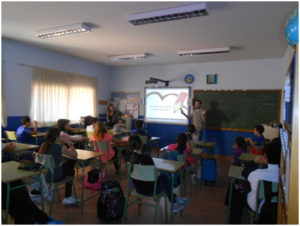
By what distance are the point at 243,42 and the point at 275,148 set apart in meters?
2.67

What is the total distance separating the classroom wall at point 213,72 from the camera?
237 inches

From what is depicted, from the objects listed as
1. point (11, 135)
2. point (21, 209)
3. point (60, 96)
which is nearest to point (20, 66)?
point (60, 96)

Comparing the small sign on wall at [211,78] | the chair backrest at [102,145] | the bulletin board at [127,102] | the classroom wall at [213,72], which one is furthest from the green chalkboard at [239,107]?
the chair backrest at [102,145]

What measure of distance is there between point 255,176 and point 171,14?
2236 mm

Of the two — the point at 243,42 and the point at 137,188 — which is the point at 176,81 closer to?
the point at 243,42

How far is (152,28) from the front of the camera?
383cm

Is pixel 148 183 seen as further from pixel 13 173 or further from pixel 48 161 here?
pixel 13 173

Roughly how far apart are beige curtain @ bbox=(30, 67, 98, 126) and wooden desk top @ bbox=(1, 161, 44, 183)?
130 inches

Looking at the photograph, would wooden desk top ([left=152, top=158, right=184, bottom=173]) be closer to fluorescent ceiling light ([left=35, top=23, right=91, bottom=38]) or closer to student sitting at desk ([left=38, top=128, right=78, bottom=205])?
student sitting at desk ([left=38, top=128, right=78, bottom=205])

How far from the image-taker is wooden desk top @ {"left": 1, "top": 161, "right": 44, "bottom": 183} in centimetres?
217

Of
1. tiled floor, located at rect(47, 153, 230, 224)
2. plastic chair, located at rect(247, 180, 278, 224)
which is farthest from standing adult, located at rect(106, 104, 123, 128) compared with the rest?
plastic chair, located at rect(247, 180, 278, 224)

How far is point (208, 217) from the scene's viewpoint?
9.53 ft

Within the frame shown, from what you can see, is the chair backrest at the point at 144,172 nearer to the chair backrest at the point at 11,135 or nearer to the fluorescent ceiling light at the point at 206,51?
the chair backrest at the point at 11,135

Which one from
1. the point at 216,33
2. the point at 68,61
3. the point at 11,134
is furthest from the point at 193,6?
the point at 68,61
